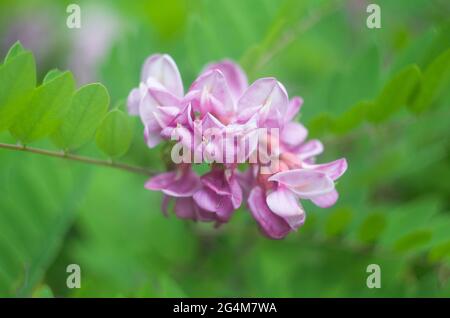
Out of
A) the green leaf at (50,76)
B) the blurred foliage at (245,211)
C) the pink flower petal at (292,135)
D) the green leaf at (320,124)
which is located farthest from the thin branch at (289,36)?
the green leaf at (50,76)

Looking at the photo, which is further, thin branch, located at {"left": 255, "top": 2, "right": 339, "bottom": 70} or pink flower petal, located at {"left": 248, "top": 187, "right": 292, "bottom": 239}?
thin branch, located at {"left": 255, "top": 2, "right": 339, "bottom": 70}

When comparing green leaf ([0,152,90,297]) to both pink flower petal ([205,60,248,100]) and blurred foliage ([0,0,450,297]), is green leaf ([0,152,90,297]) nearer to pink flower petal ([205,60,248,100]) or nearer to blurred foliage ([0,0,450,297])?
blurred foliage ([0,0,450,297])

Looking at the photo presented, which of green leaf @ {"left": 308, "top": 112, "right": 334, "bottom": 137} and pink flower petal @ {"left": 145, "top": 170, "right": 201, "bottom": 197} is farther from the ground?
green leaf @ {"left": 308, "top": 112, "right": 334, "bottom": 137}

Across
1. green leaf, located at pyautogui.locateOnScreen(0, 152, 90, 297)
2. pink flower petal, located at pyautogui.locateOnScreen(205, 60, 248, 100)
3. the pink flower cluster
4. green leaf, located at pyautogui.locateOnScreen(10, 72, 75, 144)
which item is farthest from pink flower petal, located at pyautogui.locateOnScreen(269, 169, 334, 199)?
green leaf, located at pyautogui.locateOnScreen(0, 152, 90, 297)

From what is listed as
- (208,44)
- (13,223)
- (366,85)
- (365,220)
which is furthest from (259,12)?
(13,223)
